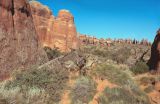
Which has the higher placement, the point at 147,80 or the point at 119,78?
the point at 119,78

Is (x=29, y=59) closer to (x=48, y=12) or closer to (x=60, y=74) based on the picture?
(x=60, y=74)

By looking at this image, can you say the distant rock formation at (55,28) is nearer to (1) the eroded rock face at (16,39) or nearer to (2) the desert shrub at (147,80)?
(2) the desert shrub at (147,80)

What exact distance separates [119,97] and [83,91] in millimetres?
1990

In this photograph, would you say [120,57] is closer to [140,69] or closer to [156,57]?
[140,69]

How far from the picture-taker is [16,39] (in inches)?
576

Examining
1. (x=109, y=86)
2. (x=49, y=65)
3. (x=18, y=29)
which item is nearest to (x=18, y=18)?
(x=18, y=29)

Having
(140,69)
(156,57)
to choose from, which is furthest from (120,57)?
(156,57)

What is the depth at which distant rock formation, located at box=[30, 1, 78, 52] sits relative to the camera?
149 feet

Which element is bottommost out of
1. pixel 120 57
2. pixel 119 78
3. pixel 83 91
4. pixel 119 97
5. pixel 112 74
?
pixel 119 97

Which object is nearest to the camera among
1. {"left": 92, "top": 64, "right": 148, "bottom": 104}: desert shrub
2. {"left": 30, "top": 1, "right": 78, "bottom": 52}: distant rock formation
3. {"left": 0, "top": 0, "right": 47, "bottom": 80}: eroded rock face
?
{"left": 0, "top": 0, "right": 47, "bottom": 80}: eroded rock face

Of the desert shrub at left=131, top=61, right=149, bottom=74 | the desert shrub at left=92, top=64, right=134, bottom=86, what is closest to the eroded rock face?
the desert shrub at left=92, top=64, right=134, bottom=86

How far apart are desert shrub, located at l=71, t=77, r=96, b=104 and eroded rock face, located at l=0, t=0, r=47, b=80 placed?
3.71 m

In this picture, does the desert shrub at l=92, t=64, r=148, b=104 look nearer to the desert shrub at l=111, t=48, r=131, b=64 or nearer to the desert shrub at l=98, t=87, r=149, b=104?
the desert shrub at l=98, t=87, r=149, b=104

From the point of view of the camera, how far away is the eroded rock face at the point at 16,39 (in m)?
13.3
